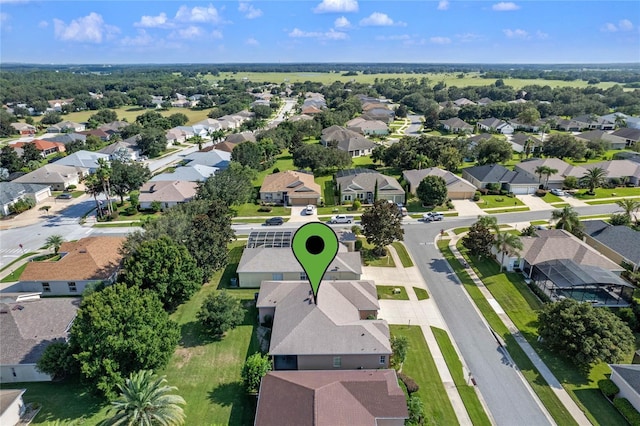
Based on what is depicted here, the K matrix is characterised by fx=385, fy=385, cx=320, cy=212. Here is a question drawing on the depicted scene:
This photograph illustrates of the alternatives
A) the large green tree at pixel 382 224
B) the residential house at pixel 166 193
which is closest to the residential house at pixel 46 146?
the residential house at pixel 166 193

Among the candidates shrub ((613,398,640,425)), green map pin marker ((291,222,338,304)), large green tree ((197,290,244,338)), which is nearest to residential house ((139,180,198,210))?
large green tree ((197,290,244,338))

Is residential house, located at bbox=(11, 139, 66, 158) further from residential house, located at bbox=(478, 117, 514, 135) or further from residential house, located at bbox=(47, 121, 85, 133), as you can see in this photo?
residential house, located at bbox=(478, 117, 514, 135)

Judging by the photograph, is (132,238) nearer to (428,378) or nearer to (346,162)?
(428,378)

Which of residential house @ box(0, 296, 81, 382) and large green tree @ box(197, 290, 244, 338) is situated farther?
large green tree @ box(197, 290, 244, 338)

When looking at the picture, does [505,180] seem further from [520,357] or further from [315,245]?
[315,245]

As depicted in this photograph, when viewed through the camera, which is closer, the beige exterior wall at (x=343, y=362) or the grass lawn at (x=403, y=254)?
the beige exterior wall at (x=343, y=362)

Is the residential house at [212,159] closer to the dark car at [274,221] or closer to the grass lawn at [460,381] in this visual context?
the dark car at [274,221]
